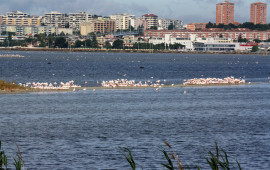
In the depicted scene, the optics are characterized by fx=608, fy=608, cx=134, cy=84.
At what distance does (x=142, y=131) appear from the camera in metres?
28.8

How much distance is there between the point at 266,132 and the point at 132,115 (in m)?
9.07

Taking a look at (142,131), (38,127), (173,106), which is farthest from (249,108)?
(38,127)

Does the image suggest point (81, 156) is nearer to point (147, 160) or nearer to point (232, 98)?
point (147, 160)

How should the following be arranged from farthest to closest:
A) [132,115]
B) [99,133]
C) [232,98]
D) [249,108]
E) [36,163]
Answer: [232,98] → [249,108] → [132,115] → [99,133] → [36,163]

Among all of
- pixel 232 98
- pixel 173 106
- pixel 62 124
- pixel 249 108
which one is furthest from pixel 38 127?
pixel 232 98

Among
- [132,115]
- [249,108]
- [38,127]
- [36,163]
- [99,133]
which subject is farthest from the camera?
[249,108]

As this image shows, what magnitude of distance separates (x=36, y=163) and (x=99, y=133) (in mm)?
6977

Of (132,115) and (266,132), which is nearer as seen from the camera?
(266,132)

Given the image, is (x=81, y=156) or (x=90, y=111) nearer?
(x=81, y=156)

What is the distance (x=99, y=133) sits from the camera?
2798 centimetres

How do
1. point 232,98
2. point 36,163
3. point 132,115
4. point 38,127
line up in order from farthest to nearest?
point 232,98 < point 132,115 < point 38,127 < point 36,163

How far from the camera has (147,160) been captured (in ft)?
72.1

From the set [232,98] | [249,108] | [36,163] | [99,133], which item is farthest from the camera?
[232,98]

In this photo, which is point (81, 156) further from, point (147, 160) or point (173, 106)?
point (173, 106)
